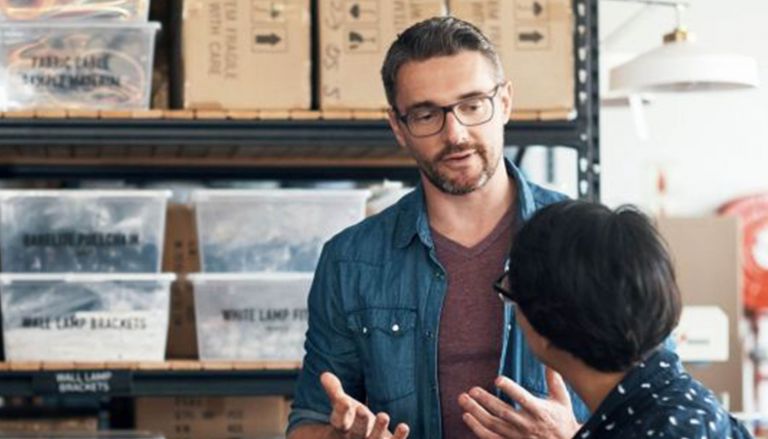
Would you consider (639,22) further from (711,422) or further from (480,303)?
(711,422)

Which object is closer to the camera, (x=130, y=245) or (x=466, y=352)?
(x=466, y=352)

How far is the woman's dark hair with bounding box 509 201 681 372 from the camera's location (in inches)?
65.1

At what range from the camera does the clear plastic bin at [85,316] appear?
3139 millimetres

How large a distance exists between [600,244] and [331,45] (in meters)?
1.56

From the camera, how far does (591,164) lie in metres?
3.14

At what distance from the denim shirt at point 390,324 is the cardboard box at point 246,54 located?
656 millimetres

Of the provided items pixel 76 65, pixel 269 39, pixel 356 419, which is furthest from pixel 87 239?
pixel 356 419

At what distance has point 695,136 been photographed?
36.0ft

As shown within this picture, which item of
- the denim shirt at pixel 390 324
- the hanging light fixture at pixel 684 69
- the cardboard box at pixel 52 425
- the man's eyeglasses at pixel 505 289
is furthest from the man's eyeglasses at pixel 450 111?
the hanging light fixture at pixel 684 69

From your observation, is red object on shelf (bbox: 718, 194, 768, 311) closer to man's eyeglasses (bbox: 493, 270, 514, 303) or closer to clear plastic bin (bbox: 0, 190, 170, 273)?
clear plastic bin (bbox: 0, 190, 170, 273)

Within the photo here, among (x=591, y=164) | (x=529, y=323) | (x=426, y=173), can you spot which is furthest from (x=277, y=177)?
(x=529, y=323)

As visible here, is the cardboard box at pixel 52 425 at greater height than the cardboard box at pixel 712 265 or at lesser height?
greater

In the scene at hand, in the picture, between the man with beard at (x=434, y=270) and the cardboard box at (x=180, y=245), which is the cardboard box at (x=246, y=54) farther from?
the man with beard at (x=434, y=270)

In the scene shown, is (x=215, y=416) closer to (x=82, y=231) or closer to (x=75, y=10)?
(x=82, y=231)
